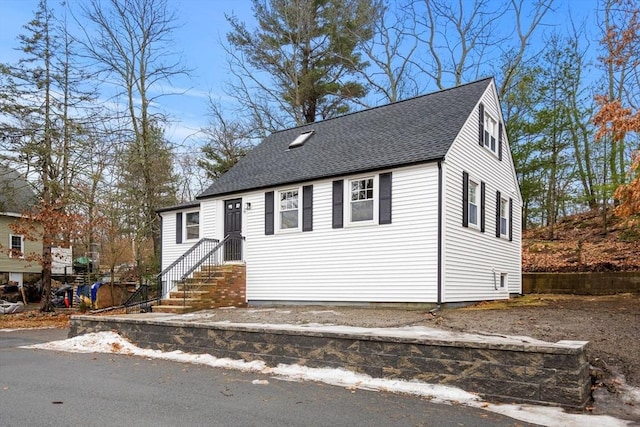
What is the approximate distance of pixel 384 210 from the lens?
12406 mm

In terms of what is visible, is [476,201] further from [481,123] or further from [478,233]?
[481,123]

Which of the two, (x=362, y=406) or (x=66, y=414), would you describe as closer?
(x=66, y=414)

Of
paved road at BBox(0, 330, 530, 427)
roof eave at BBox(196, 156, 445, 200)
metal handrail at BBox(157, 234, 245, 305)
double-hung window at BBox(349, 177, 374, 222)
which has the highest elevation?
roof eave at BBox(196, 156, 445, 200)

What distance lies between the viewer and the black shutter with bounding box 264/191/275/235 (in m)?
14.6

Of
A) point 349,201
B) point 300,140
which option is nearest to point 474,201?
point 349,201

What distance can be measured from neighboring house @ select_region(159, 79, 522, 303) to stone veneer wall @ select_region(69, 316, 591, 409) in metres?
5.21

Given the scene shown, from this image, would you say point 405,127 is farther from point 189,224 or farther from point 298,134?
point 189,224

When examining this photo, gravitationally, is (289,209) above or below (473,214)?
Answer: above

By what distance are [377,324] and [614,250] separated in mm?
11801

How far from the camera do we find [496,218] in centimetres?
1531

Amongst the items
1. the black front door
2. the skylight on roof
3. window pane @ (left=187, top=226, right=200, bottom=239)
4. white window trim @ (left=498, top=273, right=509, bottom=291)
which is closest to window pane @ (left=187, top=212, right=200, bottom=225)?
window pane @ (left=187, top=226, right=200, bottom=239)

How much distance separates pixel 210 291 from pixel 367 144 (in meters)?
5.90

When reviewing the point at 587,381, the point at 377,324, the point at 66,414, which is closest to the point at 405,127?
the point at 377,324

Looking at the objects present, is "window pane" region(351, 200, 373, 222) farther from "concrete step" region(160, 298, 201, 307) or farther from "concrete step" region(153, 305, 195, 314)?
"concrete step" region(153, 305, 195, 314)
